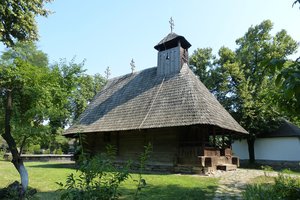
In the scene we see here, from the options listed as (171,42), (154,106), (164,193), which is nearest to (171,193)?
(164,193)

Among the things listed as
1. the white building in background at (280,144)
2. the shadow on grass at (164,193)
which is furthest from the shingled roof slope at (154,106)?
the white building in background at (280,144)

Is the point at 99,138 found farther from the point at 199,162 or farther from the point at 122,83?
the point at 199,162

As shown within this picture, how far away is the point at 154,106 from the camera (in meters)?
14.8

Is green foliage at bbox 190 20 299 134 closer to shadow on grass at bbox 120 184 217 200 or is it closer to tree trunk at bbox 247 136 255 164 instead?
tree trunk at bbox 247 136 255 164

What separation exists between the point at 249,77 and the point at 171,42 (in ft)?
38.9

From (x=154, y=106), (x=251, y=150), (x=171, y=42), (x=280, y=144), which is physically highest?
(x=171, y=42)

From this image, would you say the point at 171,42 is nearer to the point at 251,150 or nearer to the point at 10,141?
the point at 251,150

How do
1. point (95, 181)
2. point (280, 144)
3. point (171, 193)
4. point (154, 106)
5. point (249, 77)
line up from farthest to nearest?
point (249, 77), point (280, 144), point (154, 106), point (171, 193), point (95, 181)

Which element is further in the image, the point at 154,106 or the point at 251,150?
the point at 251,150

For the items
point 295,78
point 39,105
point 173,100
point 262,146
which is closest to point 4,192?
point 39,105

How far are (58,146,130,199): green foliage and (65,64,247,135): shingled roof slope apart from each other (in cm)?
914

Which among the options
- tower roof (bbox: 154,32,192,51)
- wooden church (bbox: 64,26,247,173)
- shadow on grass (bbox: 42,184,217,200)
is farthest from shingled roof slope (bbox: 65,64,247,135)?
shadow on grass (bbox: 42,184,217,200)

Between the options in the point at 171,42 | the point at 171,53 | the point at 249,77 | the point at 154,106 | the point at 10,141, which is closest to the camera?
the point at 10,141

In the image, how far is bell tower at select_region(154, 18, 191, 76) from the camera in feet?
55.4
